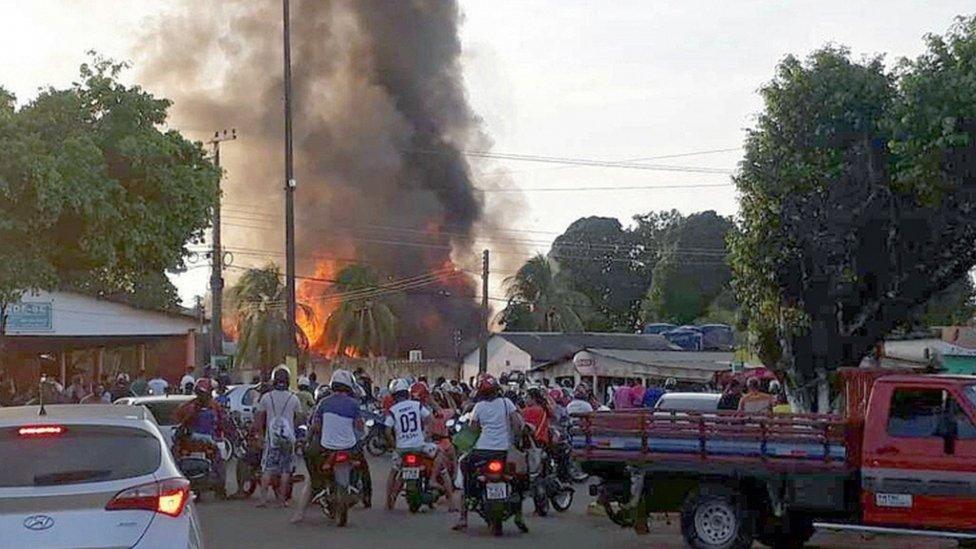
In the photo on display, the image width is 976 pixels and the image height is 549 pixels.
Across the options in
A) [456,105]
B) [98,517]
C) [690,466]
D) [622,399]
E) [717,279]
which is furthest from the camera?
[717,279]

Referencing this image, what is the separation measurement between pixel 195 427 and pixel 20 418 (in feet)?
36.2

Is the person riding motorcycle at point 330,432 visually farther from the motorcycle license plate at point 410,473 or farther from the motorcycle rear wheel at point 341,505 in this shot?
the motorcycle license plate at point 410,473

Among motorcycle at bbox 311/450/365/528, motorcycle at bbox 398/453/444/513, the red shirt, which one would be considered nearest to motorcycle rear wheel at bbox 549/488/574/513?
the red shirt

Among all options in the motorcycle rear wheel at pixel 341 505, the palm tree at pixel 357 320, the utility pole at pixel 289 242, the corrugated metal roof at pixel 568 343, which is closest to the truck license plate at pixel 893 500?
the motorcycle rear wheel at pixel 341 505

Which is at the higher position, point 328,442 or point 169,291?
point 169,291

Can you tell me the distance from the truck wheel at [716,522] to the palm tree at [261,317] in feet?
140

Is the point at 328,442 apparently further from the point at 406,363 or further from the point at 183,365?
the point at 406,363

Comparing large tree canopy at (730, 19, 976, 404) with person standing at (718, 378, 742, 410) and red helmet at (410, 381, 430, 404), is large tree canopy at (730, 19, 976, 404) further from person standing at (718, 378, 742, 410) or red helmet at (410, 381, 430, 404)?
red helmet at (410, 381, 430, 404)

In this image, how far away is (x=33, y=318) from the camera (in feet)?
133

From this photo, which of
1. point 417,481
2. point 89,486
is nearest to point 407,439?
point 417,481

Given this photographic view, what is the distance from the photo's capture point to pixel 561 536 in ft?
51.7

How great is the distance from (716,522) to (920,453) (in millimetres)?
2087

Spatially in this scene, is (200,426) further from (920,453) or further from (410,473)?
(920,453)

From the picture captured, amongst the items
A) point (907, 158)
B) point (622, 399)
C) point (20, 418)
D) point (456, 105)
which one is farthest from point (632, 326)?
point (20, 418)
